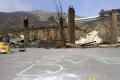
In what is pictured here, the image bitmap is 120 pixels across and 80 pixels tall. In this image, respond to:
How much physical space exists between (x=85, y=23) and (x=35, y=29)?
1026 centimetres

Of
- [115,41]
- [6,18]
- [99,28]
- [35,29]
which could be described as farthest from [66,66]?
[6,18]

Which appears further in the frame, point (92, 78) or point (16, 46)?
point (16, 46)

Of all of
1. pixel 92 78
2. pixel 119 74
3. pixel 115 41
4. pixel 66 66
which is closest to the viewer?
pixel 92 78

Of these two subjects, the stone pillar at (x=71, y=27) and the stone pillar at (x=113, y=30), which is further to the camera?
the stone pillar at (x=71, y=27)

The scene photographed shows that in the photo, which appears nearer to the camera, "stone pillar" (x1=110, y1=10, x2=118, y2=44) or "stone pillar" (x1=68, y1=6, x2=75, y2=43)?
"stone pillar" (x1=110, y1=10, x2=118, y2=44)

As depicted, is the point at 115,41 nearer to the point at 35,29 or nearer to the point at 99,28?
the point at 99,28

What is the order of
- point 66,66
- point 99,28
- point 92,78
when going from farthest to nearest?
point 99,28 → point 66,66 → point 92,78

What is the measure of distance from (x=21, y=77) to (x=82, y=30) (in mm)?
39271

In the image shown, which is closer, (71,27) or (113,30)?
(113,30)

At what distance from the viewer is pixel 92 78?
40.7 feet

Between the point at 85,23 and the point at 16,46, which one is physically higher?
the point at 85,23

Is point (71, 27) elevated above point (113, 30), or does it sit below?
above

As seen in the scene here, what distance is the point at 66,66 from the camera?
16.4m

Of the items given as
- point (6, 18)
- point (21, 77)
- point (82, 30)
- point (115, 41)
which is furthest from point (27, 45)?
point (6, 18)
